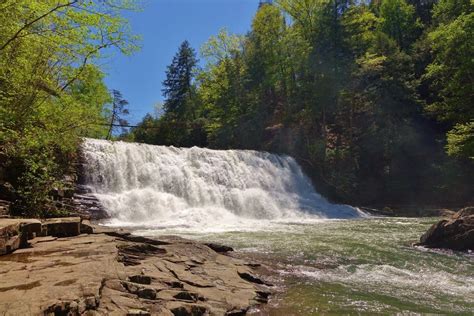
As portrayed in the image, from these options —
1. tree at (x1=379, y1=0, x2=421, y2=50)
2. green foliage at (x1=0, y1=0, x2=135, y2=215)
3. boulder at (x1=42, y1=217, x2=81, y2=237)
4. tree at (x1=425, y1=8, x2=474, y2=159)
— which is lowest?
boulder at (x1=42, y1=217, x2=81, y2=237)

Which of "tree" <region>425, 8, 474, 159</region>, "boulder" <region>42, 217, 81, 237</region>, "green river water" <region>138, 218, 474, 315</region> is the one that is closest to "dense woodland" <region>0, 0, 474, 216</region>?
"tree" <region>425, 8, 474, 159</region>

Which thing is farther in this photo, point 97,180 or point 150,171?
point 150,171

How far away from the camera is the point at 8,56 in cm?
907

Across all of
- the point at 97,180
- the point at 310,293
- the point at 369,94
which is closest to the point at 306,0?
the point at 369,94

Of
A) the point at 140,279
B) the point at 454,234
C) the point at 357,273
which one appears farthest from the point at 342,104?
the point at 140,279

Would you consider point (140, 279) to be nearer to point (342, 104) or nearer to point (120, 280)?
point (120, 280)

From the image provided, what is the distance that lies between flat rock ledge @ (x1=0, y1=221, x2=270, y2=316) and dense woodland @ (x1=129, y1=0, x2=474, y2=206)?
865 inches

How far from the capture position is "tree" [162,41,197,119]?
51.4 meters

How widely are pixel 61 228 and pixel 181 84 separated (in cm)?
4631

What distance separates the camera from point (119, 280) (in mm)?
5074

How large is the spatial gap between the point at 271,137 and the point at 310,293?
91.4 feet

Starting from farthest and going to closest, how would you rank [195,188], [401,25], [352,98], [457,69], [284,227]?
[401,25], [352,98], [457,69], [195,188], [284,227]

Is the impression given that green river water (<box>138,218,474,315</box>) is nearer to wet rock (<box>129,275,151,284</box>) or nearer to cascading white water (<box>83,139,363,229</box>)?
wet rock (<box>129,275,151,284</box>)

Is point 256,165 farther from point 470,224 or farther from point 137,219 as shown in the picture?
point 470,224
